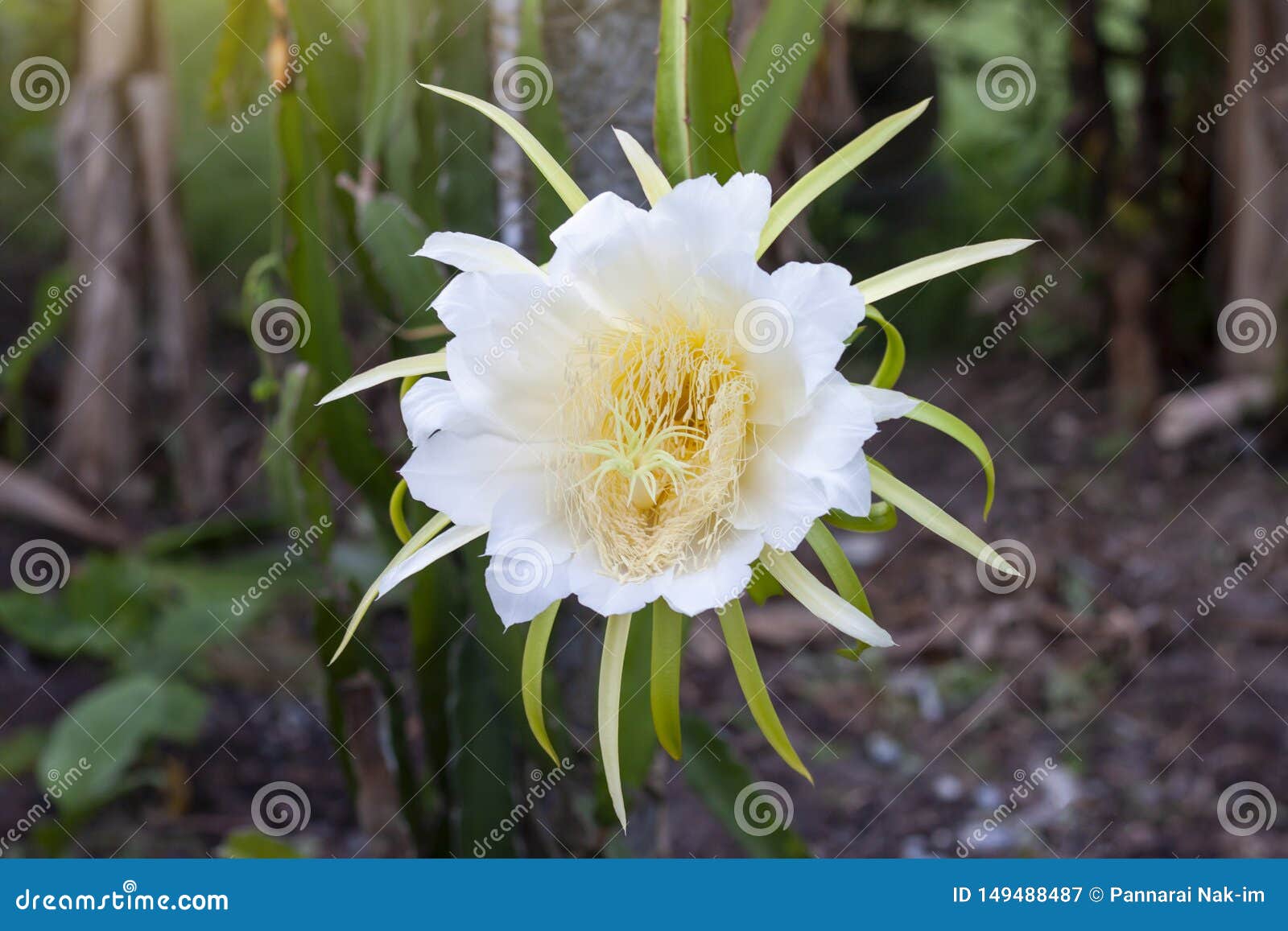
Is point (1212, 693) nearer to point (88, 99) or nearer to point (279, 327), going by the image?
point (279, 327)

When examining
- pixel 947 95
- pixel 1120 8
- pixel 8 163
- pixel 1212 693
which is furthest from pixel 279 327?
pixel 947 95

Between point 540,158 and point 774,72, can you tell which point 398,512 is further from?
point 774,72

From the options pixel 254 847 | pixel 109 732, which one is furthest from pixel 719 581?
pixel 109 732
